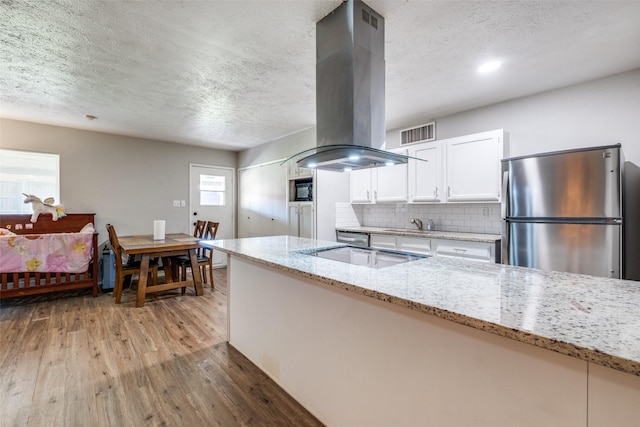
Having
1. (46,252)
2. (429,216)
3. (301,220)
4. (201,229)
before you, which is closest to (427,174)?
(429,216)

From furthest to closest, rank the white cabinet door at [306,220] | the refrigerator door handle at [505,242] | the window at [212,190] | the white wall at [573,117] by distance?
the window at [212,190]
the white cabinet door at [306,220]
the refrigerator door handle at [505,242]
the white wall at [573,117]

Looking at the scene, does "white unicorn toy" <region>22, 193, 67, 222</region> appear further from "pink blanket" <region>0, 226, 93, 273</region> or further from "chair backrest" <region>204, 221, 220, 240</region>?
"chair backrest" <region>204, 221, 220, 240</region>

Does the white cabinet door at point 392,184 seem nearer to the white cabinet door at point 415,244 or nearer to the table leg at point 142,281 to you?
the white cabinet door at point 415,244

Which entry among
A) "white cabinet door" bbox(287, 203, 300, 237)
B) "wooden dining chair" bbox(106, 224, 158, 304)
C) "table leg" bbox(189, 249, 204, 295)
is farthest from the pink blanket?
"white cabinet door" bbox(287, 203, 300, 237)

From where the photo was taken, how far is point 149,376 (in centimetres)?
203

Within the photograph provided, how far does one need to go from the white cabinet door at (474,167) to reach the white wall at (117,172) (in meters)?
4.62

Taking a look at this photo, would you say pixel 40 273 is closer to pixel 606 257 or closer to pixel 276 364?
pixel 276 364

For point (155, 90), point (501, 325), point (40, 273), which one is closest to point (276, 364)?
point (501, 325)

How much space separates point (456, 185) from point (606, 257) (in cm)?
145

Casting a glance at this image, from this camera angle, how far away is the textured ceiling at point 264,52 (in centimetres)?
178

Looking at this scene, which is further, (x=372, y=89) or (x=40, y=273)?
(x=40, y=273)

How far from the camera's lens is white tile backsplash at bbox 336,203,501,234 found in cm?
337

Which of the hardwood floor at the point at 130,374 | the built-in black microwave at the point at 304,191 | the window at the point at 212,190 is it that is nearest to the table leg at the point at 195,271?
the hardwood floor at the point at 130,374

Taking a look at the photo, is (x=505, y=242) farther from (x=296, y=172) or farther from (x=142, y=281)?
(x=142, y=281)
